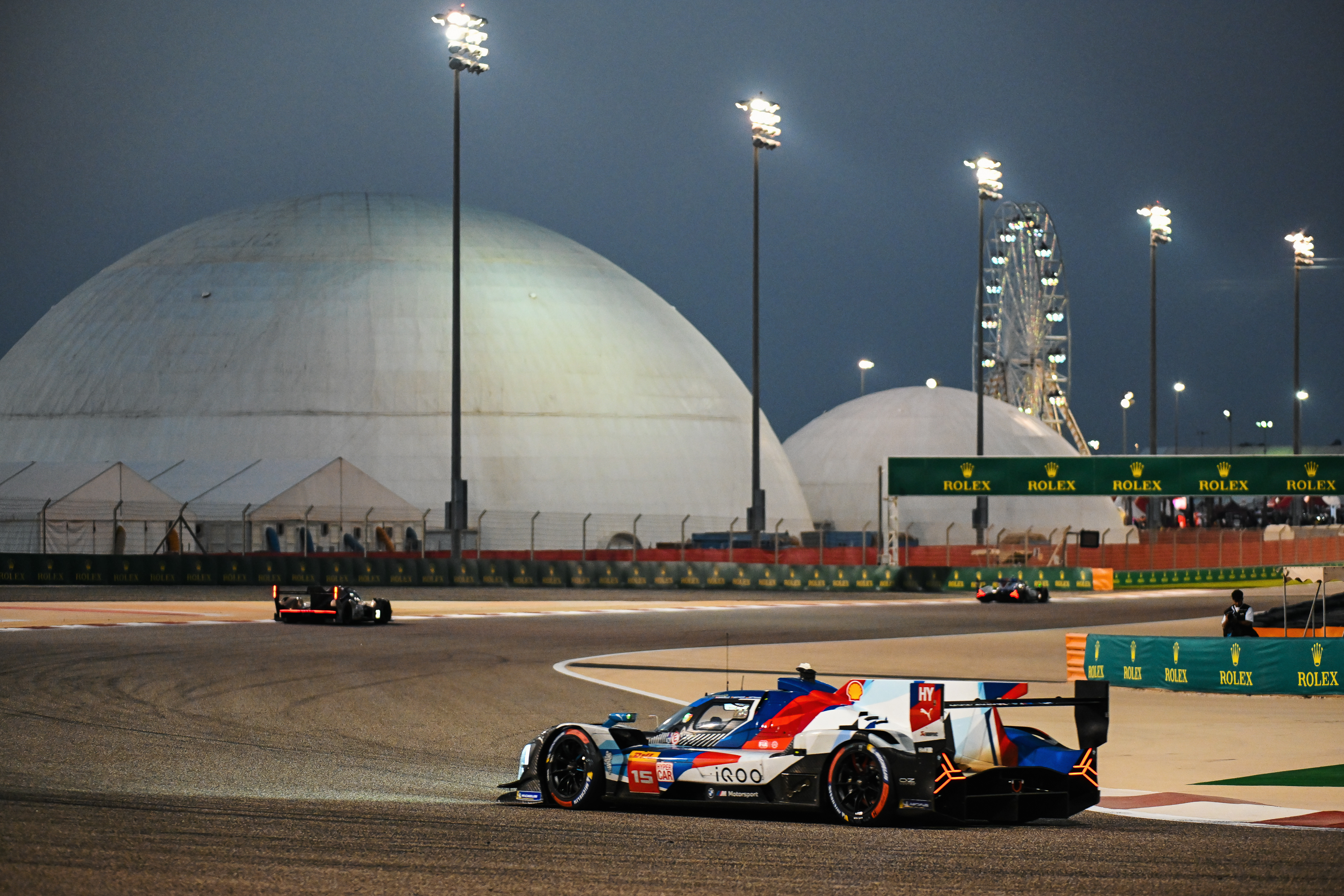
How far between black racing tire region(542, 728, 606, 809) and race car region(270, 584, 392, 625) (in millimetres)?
22439

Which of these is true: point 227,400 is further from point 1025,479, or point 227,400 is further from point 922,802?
point 922,802

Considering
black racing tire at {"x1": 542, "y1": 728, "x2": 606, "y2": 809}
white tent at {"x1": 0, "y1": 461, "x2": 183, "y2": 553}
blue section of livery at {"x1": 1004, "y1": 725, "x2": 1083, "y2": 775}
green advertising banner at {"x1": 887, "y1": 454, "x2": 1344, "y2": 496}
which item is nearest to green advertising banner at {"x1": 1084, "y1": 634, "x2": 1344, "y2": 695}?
blue section of livery at {"x1": 1004, "y1": 725, "x2": 1083, "y2": 775}

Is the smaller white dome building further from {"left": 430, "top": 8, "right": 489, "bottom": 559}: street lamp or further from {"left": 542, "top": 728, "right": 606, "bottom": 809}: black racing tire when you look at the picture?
{"left": 542, "top": 728, "right": 606, "bottom": 809}: black racing tire

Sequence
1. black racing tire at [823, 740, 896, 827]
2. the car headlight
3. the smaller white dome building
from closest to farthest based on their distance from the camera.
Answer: black racing tire at [823, 740, 896, 827], the car headlight, the smaller white dome building

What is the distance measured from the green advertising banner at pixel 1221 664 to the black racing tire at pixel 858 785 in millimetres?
12256

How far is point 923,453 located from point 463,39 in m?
44.6

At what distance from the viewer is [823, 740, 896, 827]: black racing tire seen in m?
11.1

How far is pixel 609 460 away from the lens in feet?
235

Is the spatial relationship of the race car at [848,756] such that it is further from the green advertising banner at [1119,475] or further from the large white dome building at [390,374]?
the large white dome building at [390,374]

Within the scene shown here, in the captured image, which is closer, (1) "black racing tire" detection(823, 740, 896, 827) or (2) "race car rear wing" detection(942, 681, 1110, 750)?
(1) "black racing tire" detection(823, 740, 896, 827)

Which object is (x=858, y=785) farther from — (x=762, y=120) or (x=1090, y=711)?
(x=762, y=120)

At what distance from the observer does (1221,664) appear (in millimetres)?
22500

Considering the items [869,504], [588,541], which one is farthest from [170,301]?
[869,504]

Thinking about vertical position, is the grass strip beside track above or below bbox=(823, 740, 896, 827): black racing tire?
below
